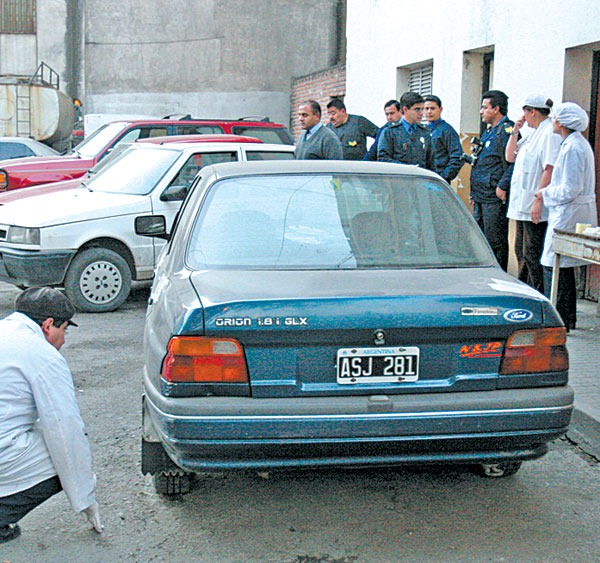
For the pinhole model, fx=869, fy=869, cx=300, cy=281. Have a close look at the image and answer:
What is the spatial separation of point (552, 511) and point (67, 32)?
28.8 meters

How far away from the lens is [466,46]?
36.3 ft

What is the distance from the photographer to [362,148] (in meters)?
10.7

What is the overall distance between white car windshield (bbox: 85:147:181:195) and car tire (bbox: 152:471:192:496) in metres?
5.31

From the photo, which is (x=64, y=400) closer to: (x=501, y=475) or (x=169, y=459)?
(x=169, y=459)

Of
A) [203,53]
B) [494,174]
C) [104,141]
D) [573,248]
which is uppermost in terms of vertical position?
[203,53]

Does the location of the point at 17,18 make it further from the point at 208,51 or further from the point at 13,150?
the point at 13,150

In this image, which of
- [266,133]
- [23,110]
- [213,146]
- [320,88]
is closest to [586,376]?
[213,146]

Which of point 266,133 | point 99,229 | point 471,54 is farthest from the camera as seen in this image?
point 266,133

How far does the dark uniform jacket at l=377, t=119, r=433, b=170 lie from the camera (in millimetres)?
9125

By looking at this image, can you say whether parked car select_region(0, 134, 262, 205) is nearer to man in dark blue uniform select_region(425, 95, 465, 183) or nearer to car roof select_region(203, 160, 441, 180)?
man in dark blue uniform select_region(425, 95, 465, 183)

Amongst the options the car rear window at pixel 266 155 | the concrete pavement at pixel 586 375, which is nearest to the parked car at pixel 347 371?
the concrete pavement at pixel 586 375

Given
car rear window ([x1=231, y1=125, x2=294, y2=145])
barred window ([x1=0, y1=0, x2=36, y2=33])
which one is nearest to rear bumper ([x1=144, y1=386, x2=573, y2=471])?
car rear window ([x1=231, y1=125, x2=294, y2=145])

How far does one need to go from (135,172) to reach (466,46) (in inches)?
182

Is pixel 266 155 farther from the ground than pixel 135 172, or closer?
farther from the ground
